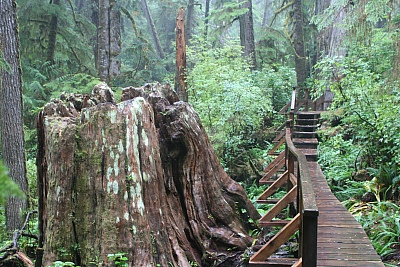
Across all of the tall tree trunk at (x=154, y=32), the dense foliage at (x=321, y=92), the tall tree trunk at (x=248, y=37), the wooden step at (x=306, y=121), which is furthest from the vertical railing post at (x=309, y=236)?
the tall tree trunk at (x=154, y=32)

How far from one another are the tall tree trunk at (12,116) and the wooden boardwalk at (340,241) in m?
6.42

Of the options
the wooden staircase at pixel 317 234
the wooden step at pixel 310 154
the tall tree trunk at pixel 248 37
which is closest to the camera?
the wooden staircase at pixel 317 234

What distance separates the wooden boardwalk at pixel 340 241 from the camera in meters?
4.81

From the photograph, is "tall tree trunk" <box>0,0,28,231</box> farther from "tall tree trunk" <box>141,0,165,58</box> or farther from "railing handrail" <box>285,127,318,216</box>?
"tall tree trunk" <box>141,0,165,58</box>

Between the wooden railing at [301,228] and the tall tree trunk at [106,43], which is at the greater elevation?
the tall tree trunk at [106,43]

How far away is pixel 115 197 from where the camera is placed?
5.20m

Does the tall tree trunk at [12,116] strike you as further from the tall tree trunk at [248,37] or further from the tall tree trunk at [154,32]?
the tall tree trunk at [154,32]

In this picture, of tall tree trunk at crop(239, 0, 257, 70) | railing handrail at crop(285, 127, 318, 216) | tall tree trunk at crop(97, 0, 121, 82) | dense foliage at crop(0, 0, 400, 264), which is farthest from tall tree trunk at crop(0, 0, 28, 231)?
tall tree trunk at crop(239, 0, 257, 70)

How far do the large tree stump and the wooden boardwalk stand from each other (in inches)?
57.7

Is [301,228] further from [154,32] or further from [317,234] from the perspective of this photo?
[154,32]

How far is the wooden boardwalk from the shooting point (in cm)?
481

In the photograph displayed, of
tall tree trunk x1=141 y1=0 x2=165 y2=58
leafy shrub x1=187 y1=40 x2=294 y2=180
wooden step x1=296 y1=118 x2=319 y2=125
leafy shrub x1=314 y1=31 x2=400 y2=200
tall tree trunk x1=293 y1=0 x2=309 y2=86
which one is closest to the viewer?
leafy shrub x1=314 y1=31 x2=400 y2=200

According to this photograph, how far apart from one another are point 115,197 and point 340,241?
124 inches

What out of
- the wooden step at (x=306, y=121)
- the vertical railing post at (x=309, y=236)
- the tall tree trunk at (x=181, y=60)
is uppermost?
the tall tree trunk at (x=181, y=60)
